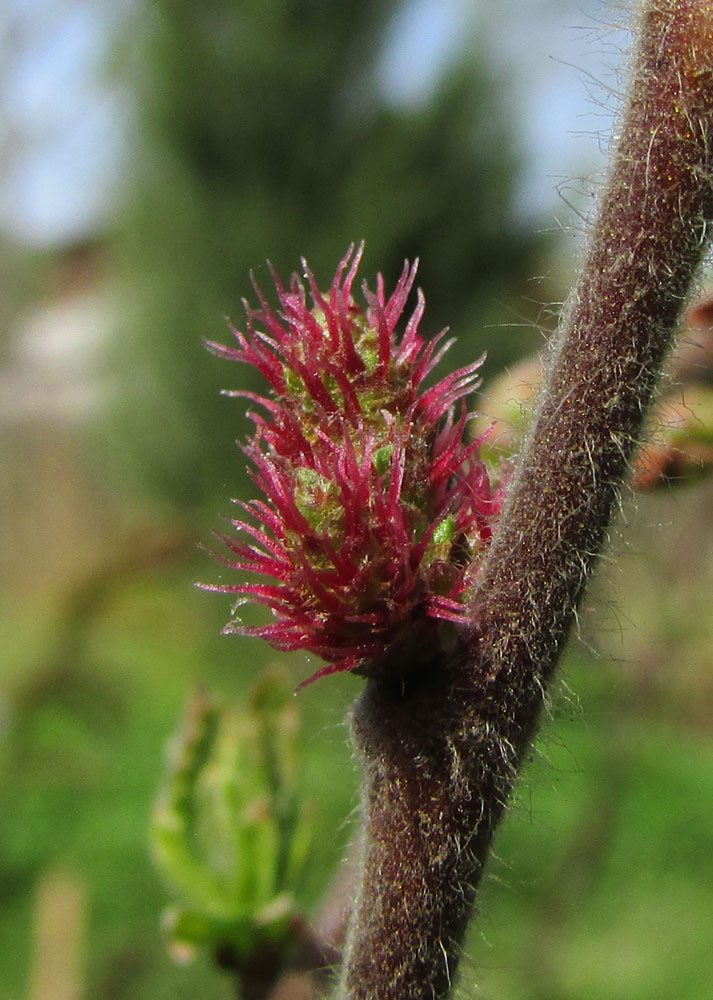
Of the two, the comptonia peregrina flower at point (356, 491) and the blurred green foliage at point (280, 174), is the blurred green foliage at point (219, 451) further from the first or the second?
the comptonia peregrina flower at point (356, 491)

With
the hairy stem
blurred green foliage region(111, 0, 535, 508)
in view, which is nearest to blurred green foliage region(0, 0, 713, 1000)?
blurred green foliage region(111, 0, 535, 508)

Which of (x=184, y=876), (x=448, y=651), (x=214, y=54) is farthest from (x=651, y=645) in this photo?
(x=214, y=54)

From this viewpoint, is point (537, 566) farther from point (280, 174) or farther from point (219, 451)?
point (280, 174)

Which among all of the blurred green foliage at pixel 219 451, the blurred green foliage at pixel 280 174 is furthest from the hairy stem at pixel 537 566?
the blurred green foliage at pixel 280 174

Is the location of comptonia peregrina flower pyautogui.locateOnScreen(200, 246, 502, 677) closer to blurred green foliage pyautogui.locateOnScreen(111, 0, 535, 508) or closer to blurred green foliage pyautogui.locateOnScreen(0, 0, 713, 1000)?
blurred green foliage pyautogui.locateOnScreen(0, 0, 713, 1000)

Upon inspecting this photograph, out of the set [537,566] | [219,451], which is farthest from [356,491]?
[219,451]
